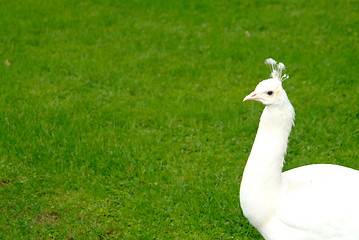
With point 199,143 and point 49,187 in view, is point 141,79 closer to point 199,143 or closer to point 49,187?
point 199,143

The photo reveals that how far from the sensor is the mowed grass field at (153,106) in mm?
5090

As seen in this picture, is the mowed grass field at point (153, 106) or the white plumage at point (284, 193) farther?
the mowed grass field at point (153, 106)

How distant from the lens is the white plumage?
365 cm

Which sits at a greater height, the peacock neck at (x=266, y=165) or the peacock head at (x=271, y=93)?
the peacock head at (x=271, y=93)

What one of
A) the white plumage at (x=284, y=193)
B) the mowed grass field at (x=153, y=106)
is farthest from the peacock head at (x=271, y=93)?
the mowed grass field at (x=153, y=106)

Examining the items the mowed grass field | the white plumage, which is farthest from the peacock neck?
the mowed grass field

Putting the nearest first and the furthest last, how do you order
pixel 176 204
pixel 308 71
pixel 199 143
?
pixel 176 204 → pixel 199 143 → pixel 308 71

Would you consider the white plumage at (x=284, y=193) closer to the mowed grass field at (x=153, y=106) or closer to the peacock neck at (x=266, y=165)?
the peacock neck at (x=266, y=165)

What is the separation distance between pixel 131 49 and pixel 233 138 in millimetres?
2914

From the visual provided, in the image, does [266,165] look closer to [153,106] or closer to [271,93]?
[271,93]

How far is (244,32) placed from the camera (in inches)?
342

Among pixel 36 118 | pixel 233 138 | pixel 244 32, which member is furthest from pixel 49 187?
pixel 244 32

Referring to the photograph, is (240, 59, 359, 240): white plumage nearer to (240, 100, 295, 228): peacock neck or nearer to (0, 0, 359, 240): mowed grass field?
(240, 100, 295, 228): peacock neck

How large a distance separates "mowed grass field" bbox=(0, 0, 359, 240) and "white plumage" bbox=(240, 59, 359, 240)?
3.61 feet
